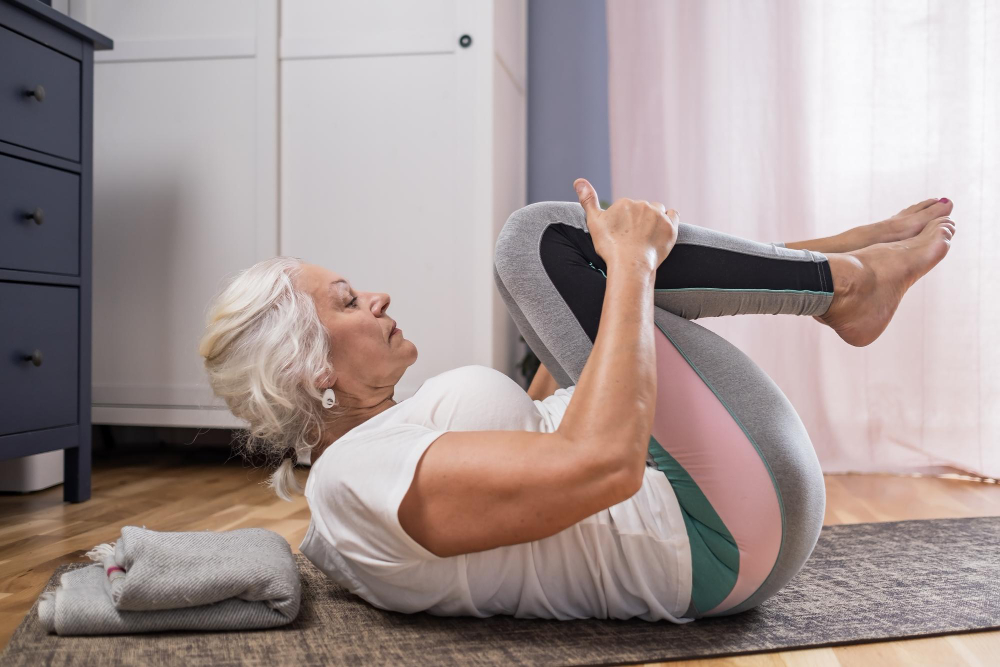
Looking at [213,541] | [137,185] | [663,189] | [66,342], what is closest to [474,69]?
[663,189]

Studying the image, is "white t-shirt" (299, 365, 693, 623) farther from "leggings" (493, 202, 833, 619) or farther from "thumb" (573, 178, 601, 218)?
"thumb" (573, 178, 601, 218)

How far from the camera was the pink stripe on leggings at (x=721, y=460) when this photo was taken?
1.07 metres

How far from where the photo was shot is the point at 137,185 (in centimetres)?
271

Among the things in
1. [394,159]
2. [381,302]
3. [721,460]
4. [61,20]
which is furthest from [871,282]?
[61,20]

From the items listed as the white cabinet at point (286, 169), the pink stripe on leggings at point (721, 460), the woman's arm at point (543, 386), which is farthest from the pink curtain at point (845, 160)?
the pink stripe on leggings at point (721, 460)

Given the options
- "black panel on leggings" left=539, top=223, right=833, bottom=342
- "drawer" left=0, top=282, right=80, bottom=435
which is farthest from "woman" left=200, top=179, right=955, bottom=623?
"drawer" left=0, top=282, right=80, bottom=435

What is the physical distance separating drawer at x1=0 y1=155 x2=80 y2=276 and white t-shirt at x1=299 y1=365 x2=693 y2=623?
50.7 inches

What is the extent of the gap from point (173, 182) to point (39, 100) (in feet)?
2.19

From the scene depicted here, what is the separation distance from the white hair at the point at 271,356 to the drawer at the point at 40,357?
0.96m

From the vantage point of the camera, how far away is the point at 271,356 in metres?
1.21

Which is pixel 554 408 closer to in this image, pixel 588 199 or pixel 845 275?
pixel 588 199

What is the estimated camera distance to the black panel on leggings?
1.14 metres

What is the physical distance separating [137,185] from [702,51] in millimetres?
2017

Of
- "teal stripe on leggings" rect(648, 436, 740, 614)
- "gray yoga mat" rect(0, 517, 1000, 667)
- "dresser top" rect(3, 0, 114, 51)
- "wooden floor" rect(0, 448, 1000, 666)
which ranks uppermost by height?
"dresser top" rect(3, 0, 114, 51)
